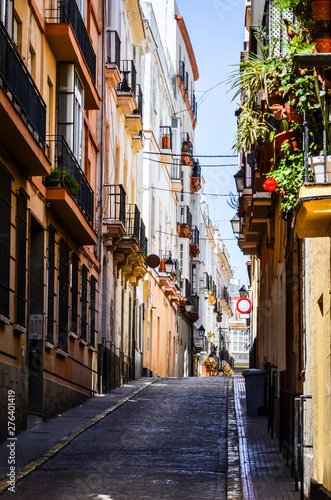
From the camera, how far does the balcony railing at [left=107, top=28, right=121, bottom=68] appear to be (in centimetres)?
2895

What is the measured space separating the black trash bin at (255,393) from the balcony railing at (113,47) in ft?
36.5

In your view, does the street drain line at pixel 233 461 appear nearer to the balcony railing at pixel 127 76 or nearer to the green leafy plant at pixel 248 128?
the green leafy plant at pixel 248 128

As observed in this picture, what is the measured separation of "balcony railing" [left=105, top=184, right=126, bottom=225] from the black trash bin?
788 centimetres

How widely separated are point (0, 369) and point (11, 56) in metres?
4.62

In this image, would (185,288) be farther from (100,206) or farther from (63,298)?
(63,298)

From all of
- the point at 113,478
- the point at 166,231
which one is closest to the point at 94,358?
the point at 113,478

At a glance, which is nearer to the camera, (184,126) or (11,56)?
(11,56)

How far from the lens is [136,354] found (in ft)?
114

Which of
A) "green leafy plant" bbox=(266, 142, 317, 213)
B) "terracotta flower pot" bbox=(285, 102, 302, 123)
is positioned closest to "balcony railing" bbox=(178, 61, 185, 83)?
"green leafy plant" bbox=(266, 142, 317, 213)

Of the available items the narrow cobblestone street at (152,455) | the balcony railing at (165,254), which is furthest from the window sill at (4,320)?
the balcony railing at (165,254)

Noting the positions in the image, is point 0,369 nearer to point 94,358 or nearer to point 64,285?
point 64,285

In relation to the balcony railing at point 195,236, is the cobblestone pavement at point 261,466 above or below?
below

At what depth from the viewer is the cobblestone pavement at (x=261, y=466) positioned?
1200cm

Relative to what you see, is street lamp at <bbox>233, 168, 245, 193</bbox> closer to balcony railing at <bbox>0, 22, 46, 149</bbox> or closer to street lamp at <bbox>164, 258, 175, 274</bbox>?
balcony railing at <bbox>0, 22, 46, 149</bbox>
